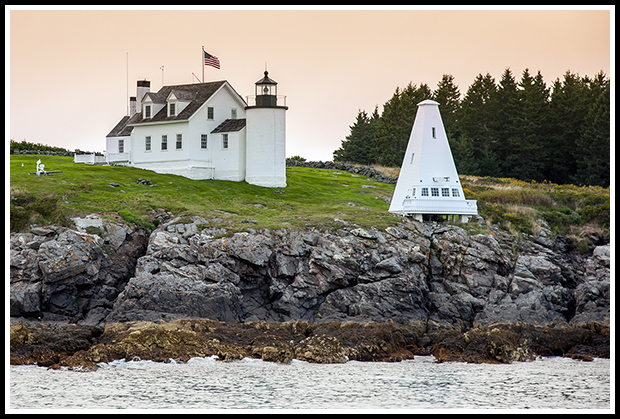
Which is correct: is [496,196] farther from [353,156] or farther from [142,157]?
[353,156]

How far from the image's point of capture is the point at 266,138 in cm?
4741

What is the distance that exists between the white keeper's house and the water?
921 inches

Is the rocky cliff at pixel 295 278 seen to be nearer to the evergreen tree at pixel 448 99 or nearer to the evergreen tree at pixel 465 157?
the evergreen tree at pixel 465 157

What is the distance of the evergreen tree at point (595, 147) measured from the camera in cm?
5944

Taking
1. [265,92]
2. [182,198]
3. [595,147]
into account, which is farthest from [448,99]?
[182,198]

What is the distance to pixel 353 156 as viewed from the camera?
281 feet

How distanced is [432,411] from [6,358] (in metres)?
11.1

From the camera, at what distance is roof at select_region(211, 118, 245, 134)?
158 feet

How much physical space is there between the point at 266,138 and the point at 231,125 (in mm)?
2937

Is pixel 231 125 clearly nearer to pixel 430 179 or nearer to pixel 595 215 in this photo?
pixel 430 179

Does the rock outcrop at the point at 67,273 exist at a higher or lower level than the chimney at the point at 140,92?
lower

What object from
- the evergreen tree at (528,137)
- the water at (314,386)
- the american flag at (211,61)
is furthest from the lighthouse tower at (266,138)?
the evergreen tree at (528,137)

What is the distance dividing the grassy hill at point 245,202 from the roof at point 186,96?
3.94 metres

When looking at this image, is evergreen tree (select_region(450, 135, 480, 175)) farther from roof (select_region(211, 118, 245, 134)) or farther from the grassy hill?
roof (select_region(211, 118, 245, 134))
